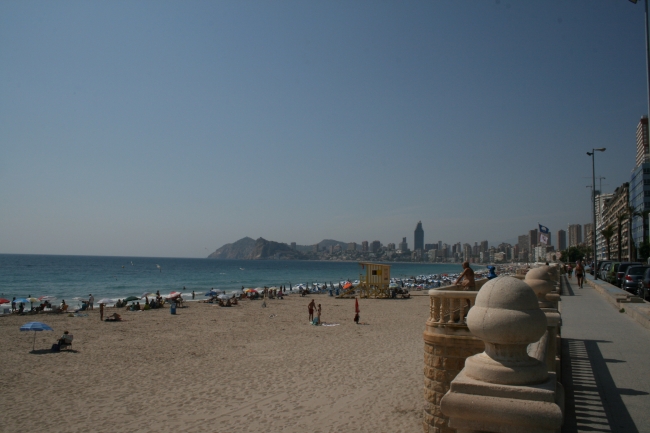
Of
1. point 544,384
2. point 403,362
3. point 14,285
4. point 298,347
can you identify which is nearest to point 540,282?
point 544,384

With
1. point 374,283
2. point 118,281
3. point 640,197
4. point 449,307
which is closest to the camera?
point 449,307

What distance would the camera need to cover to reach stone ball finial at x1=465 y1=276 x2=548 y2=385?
2.80 metres

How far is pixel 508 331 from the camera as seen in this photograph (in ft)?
9.20

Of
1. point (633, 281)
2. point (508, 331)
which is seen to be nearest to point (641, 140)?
point (633, 281)

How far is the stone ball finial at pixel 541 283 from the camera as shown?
755 cm

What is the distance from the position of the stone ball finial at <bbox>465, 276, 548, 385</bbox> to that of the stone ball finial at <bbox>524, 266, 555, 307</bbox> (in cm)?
507

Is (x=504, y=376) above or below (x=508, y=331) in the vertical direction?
below

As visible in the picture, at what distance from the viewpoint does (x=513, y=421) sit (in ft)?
8.71

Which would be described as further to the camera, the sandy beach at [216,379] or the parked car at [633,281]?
the parked car at [633,281]

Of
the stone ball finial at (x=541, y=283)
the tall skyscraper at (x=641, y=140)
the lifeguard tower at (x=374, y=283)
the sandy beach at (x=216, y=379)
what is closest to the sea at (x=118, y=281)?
the lifeguard tower at (x=374, y=283)

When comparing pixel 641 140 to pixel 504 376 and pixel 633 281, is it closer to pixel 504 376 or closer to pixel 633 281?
pixel 633 281

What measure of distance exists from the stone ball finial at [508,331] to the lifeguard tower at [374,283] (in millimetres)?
39800

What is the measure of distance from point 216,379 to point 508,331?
12.1m

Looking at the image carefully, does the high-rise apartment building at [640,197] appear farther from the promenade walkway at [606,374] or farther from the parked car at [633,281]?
the promenade walkway at [606,374]
